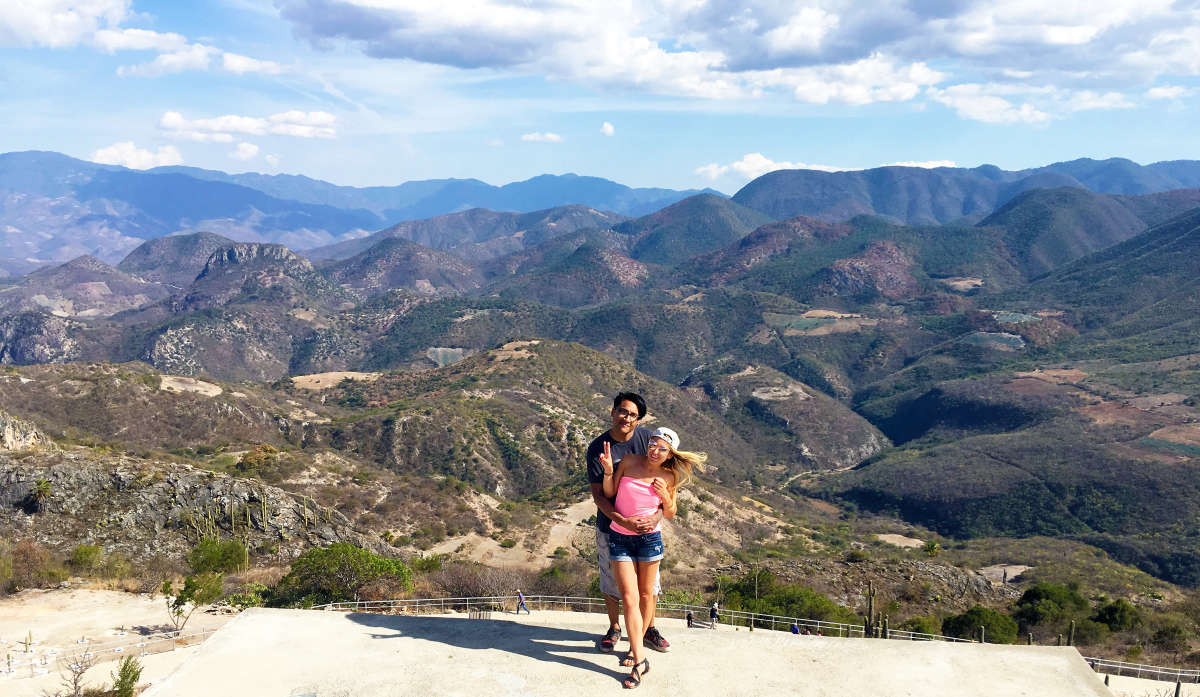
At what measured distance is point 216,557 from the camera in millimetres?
21906

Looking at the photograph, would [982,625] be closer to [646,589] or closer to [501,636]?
[501,636]

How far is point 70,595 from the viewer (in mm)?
19828

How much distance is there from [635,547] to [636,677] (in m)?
1.60

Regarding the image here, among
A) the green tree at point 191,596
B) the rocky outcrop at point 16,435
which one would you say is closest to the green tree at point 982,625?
the green tree at point 191,596

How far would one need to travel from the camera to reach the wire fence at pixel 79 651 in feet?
47.4

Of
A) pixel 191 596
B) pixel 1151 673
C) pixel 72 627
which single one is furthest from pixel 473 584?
pixel 1151 673

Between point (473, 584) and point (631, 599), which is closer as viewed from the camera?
point (631, 599)

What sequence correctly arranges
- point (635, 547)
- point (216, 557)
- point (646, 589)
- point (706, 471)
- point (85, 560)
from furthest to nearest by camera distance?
point (706, 471) < point (85, 560) < point (216, 557) < point (646, 589) < point (635, 547)

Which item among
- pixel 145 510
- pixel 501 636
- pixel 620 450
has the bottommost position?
pixel 145 510

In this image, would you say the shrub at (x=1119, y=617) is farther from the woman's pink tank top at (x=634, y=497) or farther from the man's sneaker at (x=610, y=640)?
the woman's pink tank top at (x=634, y=497)

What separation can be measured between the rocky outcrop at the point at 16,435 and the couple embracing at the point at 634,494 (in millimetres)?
42275

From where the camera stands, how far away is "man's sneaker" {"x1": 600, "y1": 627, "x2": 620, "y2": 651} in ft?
30.9

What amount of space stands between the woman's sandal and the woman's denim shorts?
1348 mm

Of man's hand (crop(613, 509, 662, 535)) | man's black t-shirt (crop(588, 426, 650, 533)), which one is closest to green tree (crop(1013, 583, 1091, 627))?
man's hand (crop(613, 509, 662, 535))
